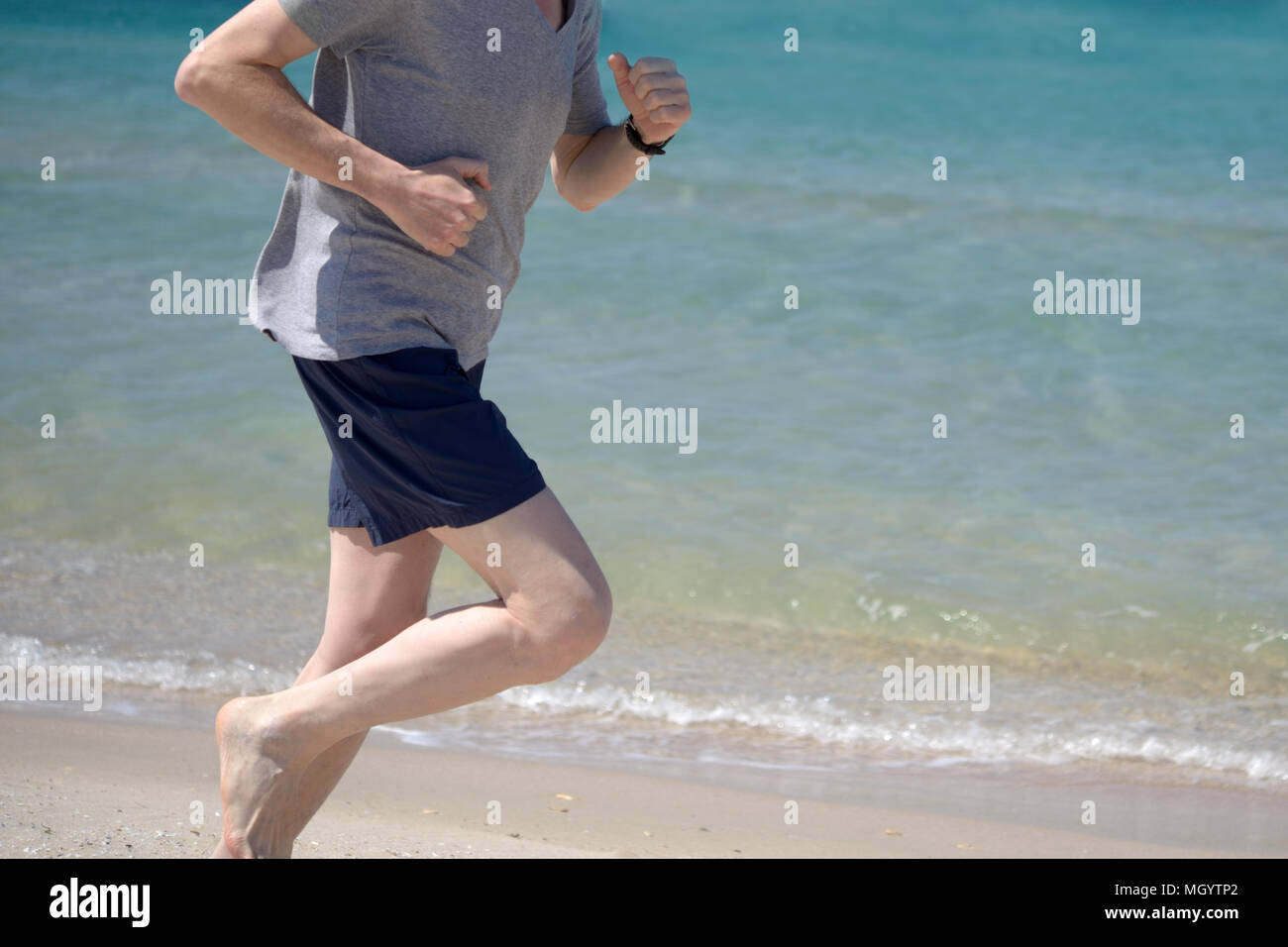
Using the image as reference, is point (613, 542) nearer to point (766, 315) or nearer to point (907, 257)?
point (766, 315)

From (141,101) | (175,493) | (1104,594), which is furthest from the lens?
(141,101)

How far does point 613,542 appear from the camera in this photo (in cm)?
443

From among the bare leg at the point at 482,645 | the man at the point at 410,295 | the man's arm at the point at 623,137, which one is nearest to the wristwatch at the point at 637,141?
the man's arm at the point at 623,137

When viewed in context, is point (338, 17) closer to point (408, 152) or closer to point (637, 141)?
point (408, 152)

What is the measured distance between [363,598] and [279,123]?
27.9 inches

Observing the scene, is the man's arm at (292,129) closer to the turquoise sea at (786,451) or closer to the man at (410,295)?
the man at (410,295)

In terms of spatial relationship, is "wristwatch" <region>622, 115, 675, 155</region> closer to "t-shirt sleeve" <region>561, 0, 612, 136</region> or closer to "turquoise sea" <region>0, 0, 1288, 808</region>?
"t-shirt sleeve" <region>561, 0, 612, 136</region>

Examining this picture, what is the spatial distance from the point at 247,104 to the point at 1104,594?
3139 mm

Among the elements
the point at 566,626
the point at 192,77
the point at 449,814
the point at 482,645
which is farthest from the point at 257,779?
the point at 192,77

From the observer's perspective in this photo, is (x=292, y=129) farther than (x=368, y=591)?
No

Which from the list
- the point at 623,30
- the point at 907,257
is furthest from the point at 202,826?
the point at 623,30

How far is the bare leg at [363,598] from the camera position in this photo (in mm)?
2078

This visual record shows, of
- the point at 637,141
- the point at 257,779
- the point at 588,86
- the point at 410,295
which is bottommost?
the point at 257,779

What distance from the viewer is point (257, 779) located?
6.80ft
